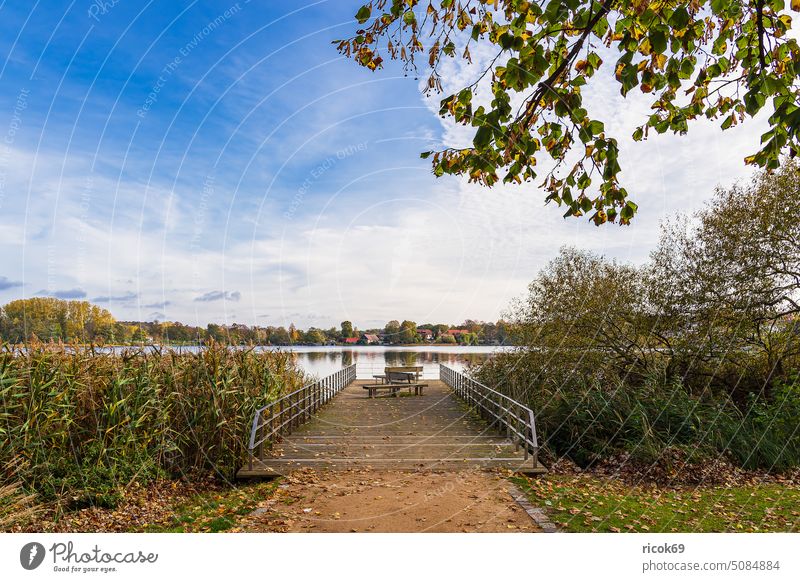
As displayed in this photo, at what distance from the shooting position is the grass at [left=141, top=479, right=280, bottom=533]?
5246 millimetres

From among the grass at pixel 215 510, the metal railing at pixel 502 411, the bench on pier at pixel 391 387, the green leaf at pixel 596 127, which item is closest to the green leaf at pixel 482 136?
the green leaf at pixel 596 127

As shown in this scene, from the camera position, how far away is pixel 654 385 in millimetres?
9602

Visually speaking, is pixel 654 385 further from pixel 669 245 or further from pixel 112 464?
pixel 112 464

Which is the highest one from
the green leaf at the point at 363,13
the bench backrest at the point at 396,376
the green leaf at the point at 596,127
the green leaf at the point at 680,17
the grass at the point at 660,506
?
the green leaf at the point at 363,13

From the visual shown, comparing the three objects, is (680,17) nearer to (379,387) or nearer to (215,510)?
(215,510)

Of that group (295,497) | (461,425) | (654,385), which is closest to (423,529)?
(295,497)

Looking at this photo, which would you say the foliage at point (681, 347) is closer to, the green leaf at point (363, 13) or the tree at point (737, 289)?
the tree at point (737, 289)

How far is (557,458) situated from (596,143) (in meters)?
6.09

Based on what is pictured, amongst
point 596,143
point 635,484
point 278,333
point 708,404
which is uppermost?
point 596,143

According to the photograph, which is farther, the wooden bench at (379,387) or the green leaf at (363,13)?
the wooden bench at (379,387)

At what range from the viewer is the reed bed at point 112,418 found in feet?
19.8

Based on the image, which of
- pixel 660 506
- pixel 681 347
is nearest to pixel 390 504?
pixel 660 506

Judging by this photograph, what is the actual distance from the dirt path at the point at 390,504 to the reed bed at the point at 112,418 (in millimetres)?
1654

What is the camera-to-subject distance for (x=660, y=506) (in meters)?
5.94
